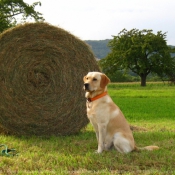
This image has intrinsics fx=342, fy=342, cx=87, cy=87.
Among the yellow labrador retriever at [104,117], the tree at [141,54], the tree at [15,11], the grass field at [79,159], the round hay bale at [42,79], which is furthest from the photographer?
the tree at [141,54]

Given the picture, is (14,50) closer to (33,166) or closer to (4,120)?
(4,120)

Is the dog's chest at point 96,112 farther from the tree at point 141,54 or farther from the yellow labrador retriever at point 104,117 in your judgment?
the tree at point 141,54

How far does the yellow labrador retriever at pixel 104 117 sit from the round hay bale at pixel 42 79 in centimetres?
173

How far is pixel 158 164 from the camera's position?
412 cm

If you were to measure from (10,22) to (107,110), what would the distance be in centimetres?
2227

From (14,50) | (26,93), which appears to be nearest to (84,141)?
(26,93)

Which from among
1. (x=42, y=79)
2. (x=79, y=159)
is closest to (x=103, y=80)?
(x=79, y=159)

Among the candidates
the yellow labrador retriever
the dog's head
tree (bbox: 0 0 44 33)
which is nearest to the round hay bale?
the yellow labrador retriever

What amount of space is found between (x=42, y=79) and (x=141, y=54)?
1222 inches

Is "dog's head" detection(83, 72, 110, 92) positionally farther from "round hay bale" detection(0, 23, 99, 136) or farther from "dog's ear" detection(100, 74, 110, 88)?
"round hay bale" detection(0, 23, 99, 136)

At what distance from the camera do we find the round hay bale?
640 cm

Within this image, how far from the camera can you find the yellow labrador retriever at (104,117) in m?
4.80

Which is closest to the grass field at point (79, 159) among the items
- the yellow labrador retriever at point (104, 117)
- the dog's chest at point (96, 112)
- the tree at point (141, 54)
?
the yellow labrador retriever at point (104, 117)

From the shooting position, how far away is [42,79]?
22.0 ft
